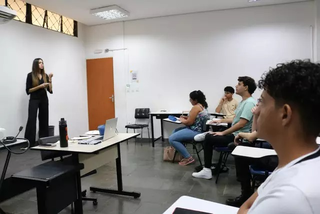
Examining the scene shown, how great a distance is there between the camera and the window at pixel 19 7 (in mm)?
4739

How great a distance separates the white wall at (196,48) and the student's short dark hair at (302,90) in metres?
4.99

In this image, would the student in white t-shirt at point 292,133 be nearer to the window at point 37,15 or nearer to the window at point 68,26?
the window at point 37,15

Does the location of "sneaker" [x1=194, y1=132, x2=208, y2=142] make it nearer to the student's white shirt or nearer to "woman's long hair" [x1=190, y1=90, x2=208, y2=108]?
"woman's long hair" [x1=190, y1=90, x2=208, y2=108]

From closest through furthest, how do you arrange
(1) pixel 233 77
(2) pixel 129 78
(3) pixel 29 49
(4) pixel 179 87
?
(3) pixel 29 49 → (1) pixel 233 77 → (4) pixel 179 87 → (2) pixel 129 78

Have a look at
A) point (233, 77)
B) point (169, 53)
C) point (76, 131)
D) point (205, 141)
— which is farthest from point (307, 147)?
point (76, 131)

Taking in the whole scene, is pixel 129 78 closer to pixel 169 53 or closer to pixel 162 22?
pixel 169 53

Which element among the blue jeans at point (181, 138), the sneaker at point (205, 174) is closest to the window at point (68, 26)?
the blue jeans at point (181, 138)

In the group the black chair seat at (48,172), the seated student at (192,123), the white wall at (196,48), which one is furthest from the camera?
the white wall at (196,48)

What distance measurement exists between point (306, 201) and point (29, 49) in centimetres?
573

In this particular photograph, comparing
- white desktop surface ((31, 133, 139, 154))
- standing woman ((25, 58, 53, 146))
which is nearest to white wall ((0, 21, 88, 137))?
standing woman ((25, 58, 53, 146))

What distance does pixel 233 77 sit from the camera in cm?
558

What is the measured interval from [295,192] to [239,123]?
2.50 metres

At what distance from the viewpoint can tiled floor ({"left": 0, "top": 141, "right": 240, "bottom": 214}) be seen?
8.47 ft

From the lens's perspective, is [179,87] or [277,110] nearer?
[277,110]
